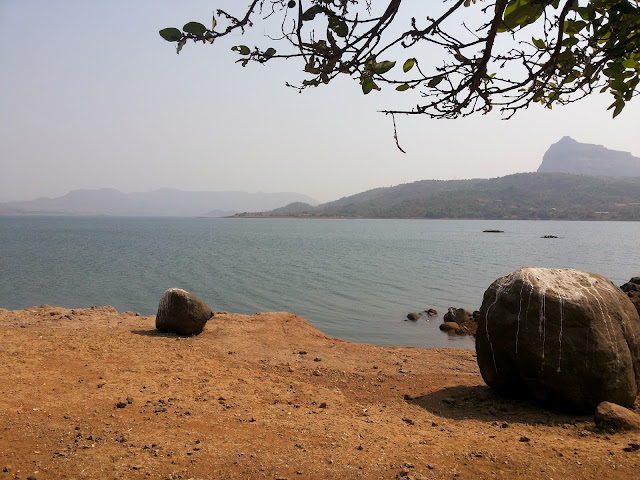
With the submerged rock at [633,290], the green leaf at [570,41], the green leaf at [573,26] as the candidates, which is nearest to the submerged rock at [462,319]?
the submerged rock at [633,290]

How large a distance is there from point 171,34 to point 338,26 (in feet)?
2.96

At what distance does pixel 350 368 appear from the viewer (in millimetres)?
10609

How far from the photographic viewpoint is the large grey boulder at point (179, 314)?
12.4 m

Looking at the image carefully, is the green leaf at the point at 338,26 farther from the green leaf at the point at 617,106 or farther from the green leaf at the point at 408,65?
the green leaf at the point at 617,106

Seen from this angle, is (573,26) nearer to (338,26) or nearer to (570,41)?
(570,41)

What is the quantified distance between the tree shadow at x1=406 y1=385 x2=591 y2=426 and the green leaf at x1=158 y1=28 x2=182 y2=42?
22.1 ft

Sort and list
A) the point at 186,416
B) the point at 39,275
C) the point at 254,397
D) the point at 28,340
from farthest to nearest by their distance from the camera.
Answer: the point at 39,275 → the point at 28,340 → the point at 254,397 → the point at 186,416

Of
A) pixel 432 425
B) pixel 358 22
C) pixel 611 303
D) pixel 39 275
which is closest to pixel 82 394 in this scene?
pixel 432 425

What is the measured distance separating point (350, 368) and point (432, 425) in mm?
3952

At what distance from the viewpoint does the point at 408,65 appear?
273 centimetres

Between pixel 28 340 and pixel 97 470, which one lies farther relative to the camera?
pixel 28 340

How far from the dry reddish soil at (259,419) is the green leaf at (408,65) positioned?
4124 mm

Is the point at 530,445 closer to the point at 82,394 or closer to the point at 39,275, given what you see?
the point at 82,394

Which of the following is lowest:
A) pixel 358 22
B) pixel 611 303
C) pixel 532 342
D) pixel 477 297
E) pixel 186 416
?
pixel 477 297
